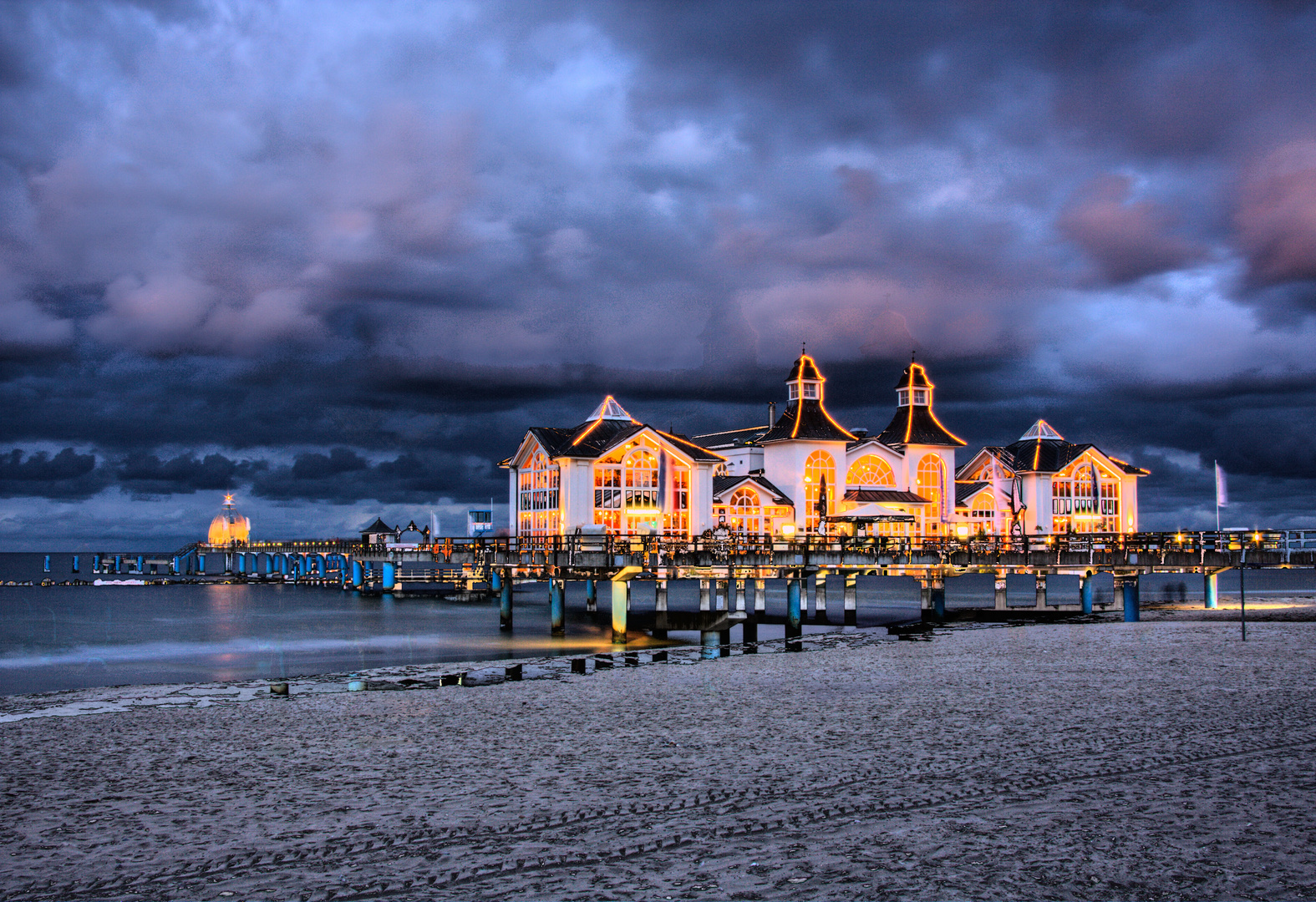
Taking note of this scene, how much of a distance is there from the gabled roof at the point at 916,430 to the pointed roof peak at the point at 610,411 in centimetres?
2147

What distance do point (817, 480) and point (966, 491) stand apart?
16049 mm

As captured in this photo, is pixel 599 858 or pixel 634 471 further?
pixel 634 471

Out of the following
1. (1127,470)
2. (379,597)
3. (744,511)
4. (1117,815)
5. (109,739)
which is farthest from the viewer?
(1127,470)

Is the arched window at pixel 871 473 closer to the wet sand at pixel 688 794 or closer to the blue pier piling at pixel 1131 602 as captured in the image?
the blue pier piling at pixel 1131 602

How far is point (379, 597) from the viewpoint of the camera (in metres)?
76.8

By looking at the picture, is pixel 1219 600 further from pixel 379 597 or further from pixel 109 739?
pixel 109 739

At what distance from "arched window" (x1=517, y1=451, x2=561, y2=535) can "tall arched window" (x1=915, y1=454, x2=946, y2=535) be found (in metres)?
28.2

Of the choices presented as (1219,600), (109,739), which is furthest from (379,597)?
(109,739)

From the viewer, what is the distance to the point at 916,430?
253 ft

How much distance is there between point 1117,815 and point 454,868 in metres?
6.51

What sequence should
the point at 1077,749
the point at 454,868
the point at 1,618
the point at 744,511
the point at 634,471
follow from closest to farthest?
the point at 454,868 → the point at 1077,749 → the point at 1,618 → the point at 634,471 → the point at 744,511

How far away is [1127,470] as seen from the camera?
271ft

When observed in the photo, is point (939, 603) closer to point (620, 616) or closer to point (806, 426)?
point (620, 616)

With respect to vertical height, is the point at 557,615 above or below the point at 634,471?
below
